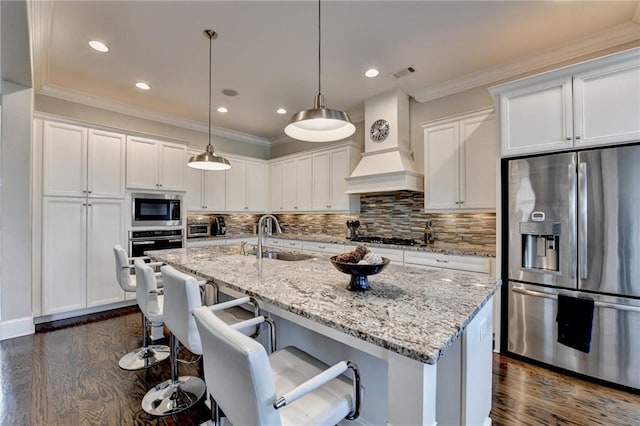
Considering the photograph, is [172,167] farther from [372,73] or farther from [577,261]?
[577,261]

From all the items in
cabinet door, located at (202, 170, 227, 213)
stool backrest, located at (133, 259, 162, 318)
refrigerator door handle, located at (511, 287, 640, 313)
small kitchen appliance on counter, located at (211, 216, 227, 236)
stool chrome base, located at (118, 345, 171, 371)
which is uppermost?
cabinet door, located at (202, 170, 227, 213)

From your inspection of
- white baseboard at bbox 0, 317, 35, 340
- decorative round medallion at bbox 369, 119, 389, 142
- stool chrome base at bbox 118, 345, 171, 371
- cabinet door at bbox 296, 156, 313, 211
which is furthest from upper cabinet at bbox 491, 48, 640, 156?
white baseboard at bbox 0, 317, 35, 340

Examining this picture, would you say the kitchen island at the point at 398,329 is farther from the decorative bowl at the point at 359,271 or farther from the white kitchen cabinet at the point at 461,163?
the white kitchen cabinet at the point at 461,163

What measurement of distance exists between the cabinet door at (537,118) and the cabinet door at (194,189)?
4356 mm

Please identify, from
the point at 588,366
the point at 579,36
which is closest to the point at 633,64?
the point at 579,36

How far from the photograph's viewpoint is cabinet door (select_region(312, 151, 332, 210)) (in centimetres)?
480

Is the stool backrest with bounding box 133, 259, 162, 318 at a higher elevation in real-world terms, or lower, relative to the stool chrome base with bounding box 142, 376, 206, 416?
higher

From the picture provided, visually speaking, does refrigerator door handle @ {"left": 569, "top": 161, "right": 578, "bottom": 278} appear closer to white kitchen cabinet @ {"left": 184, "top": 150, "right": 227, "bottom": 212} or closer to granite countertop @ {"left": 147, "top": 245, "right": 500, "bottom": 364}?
granite countertop @ {"left": 147, "top": 245, "right": 500, "bottom": 364}

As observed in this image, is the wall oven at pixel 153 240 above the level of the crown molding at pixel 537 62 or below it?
below

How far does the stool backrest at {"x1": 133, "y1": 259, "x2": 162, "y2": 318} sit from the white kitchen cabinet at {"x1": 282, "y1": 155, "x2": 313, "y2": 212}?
10.7 feet

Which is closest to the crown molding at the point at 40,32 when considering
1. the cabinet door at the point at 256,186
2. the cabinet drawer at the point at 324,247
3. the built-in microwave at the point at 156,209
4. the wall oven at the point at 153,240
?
the built-in microwave at the point at 156,209

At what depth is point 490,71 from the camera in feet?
10.8

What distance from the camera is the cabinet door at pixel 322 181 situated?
480 cm

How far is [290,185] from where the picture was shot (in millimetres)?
5434
